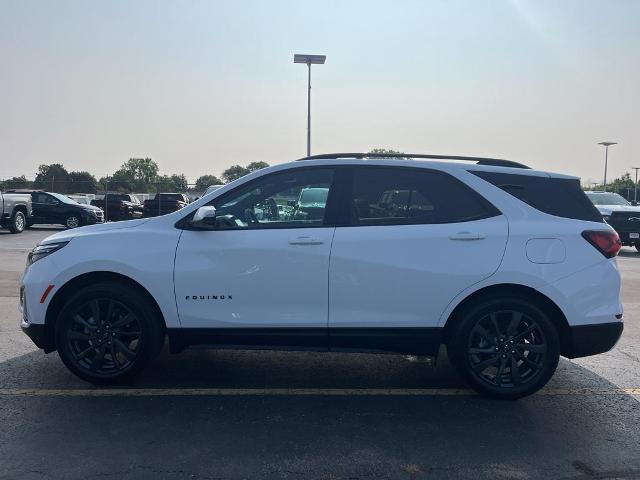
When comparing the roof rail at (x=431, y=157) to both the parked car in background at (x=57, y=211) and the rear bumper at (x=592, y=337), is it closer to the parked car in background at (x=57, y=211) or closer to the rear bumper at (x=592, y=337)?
the rear bumper at (x=592, y=337)

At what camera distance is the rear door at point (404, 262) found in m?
4.38

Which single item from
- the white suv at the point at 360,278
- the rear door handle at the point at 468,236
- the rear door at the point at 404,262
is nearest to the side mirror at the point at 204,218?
the white suv at the point at 360,278

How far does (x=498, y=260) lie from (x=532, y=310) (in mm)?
465

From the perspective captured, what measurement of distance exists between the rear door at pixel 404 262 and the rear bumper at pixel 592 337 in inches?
32.5

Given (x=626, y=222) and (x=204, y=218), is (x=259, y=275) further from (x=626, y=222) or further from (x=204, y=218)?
(x=626, y=222)

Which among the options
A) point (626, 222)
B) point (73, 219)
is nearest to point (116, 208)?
point (73, 219)

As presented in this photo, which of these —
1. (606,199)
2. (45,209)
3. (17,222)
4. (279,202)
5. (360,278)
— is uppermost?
(606,199)

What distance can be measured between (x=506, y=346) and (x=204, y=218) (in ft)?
8.32

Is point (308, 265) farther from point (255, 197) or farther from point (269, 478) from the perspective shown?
point (269, 478)

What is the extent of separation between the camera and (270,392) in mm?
4617

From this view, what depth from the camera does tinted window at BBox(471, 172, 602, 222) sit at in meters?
4.53

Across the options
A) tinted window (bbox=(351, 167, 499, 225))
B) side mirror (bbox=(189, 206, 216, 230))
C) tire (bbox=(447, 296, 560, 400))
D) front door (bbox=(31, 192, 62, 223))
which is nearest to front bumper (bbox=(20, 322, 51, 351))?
side mirror (bbox=(189, 206, 216, 230))

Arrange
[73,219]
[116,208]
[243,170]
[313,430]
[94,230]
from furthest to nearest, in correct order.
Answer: [243,170], [116,208], [73,219], [94,230], [313,430]

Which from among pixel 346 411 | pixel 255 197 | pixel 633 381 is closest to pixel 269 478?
pixel 346 411
